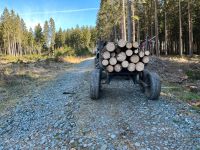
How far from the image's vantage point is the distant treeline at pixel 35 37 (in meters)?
101

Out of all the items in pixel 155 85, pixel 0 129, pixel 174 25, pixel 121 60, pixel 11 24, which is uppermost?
pixel 11 24

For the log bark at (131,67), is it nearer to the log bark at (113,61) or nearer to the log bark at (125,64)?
the log bark at (125,64)

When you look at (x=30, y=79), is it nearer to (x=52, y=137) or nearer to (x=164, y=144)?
(x=52, y=137)

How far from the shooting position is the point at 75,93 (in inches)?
503

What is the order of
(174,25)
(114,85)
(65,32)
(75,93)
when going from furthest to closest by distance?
(65,32)
(174,25)
(114,85)
(75,93)

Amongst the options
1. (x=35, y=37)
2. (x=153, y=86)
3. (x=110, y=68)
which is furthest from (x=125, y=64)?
(x=35, y=37)

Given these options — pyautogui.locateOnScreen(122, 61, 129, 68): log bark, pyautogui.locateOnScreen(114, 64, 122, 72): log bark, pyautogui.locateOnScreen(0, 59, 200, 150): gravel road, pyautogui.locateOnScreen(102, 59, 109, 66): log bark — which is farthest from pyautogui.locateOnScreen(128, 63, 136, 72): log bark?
pyautogui.locateOnScreen(0, 59, 200, 150): gravel road

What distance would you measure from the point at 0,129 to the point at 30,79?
9.78 meters

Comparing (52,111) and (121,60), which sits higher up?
(121,60)

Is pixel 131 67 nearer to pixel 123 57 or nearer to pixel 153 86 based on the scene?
pixel 123 57

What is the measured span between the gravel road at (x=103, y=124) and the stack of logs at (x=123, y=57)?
4.25 feet

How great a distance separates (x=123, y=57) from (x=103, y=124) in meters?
2.89

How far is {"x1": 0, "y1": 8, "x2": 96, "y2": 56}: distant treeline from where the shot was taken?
10089 centimetres

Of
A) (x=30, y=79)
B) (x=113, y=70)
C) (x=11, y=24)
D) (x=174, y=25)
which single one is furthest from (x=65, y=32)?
(x=113, y=70)
